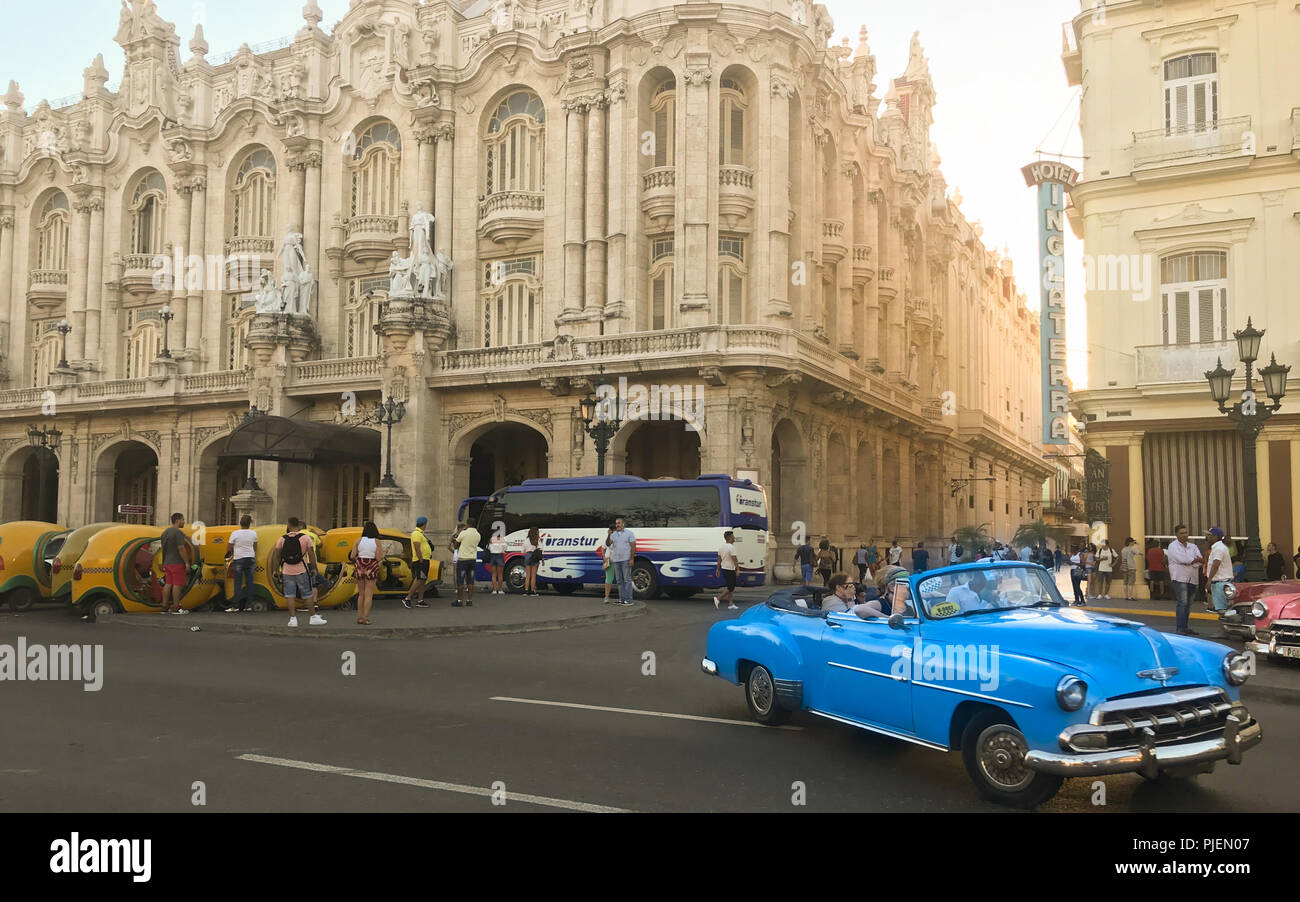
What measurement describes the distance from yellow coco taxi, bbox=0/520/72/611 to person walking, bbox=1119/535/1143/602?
70.5ft

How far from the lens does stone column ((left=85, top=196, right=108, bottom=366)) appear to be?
44.2 metres

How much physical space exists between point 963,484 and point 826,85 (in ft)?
77.9

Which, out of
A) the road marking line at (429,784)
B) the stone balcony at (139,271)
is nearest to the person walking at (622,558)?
the road marking line at (429,784)

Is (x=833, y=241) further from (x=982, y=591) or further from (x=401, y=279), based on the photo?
(x=982, y=591)

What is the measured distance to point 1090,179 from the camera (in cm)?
2373

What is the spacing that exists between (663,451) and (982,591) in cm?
2824

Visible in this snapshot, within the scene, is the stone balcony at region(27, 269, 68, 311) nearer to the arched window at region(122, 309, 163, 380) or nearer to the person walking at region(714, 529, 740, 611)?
the arched window at region(122, 309, 163, 380)

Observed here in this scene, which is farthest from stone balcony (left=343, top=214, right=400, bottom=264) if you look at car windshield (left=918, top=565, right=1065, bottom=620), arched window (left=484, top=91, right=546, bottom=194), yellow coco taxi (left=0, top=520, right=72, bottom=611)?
car windshield (left=918, top=565, right=1065, bottom=620)

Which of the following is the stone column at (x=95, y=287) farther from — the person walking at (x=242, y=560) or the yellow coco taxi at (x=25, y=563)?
the person walking at (x=242, y=560)

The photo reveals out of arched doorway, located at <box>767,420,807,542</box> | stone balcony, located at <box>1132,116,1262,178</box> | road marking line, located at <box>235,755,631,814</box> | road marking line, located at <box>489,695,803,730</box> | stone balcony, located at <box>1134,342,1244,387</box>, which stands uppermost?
A: stone balcony, located at <box>1132,116,1262,178</box>

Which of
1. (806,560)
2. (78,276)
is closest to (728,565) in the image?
(806,560)

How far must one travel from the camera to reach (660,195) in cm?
3253

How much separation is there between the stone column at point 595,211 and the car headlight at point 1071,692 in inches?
1090
